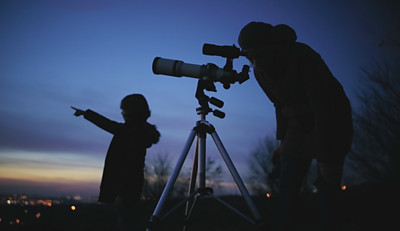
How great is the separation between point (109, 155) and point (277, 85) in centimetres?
189

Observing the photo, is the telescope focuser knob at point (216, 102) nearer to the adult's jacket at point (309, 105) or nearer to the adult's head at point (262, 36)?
the adult's jacket at point (309, 105)

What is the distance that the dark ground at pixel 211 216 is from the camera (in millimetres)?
4477

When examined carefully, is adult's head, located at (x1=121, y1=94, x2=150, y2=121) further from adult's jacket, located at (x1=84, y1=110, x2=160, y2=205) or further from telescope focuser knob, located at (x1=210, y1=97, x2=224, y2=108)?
telescope focuser knob, located at (x1=210, y1=97, x2=224, y2=108)

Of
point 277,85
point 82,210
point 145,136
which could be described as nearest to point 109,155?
point 145,136

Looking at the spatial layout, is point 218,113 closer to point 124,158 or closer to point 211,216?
point 124,158

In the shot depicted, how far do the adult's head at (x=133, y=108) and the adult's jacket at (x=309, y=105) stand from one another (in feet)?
5.32

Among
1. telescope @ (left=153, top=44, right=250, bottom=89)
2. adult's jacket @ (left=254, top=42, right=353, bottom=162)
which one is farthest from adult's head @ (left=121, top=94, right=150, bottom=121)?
adult's jacket @ (left=254, top=42, right=353, bottom=162)

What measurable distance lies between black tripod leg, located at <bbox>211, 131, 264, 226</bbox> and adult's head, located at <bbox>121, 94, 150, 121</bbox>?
93 cm

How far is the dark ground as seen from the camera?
448 cm

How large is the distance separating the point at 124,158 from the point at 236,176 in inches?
45.4

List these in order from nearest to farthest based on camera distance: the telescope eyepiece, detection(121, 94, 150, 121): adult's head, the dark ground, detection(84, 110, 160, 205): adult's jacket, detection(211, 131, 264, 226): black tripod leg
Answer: detection(211, 131, 264, 226): black tripod leg < the telescope eyepiece < detection(84, 110, 160, 205): adult's jacket < detection(121, 94, 150, 121): adult's head < the dark ground

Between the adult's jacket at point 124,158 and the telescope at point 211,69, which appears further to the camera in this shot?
the adult's jacket at point 124,158

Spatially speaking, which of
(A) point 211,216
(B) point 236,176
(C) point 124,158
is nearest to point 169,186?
(B) point 236,176

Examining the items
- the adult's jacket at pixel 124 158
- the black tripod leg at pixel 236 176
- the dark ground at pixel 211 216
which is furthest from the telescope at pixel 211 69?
the dark ground at pixel 211 216
